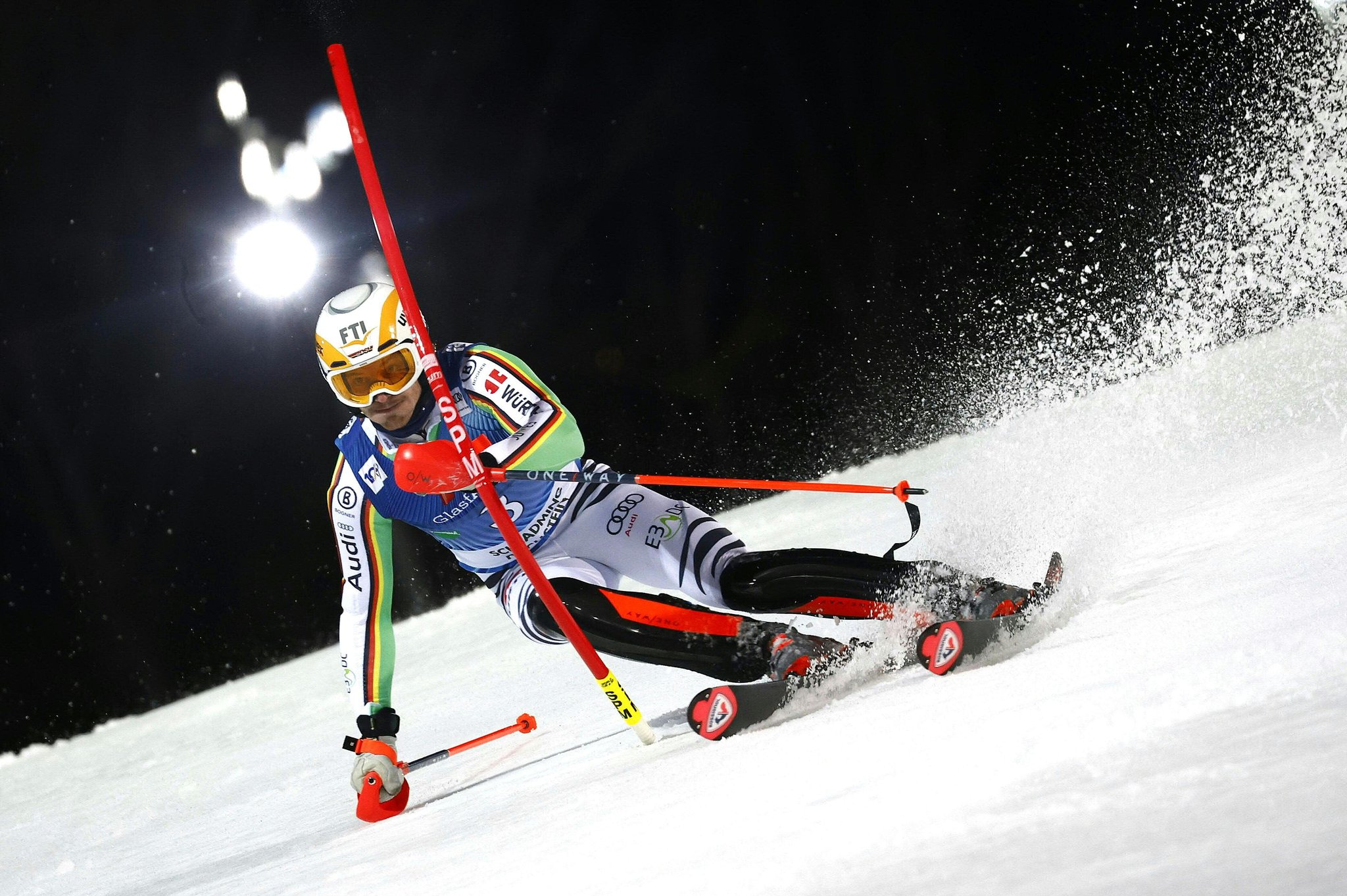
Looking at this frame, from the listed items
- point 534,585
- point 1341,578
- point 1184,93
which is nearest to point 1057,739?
point 1341,578

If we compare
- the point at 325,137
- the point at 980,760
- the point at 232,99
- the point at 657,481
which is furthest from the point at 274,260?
the point at 980,760

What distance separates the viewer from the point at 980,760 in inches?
51.4

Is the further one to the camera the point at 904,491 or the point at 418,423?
the point at 418,423

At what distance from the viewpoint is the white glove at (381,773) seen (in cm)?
246

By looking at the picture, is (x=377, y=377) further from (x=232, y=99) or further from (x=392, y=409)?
(x=232, y=99)

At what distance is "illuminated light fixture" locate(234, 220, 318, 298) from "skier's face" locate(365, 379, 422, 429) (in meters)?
3.73

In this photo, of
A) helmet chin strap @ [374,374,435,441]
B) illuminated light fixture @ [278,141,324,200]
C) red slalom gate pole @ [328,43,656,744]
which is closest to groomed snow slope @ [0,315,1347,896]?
red slalom gate pole @ [328,43,656,744]

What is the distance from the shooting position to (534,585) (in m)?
2.41

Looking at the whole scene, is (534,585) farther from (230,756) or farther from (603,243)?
(603,243)

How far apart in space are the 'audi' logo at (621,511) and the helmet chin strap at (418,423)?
1.65 feet

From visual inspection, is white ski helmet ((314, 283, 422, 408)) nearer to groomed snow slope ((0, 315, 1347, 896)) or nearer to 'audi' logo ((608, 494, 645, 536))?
'audi' logo ((608, 494, 645, 536))

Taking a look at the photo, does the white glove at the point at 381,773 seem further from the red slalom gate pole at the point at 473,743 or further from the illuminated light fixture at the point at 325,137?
the illuminated light fixture at the point at 325,137

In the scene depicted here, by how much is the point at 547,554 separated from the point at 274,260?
4.01 meters

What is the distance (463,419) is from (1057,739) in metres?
1.68
